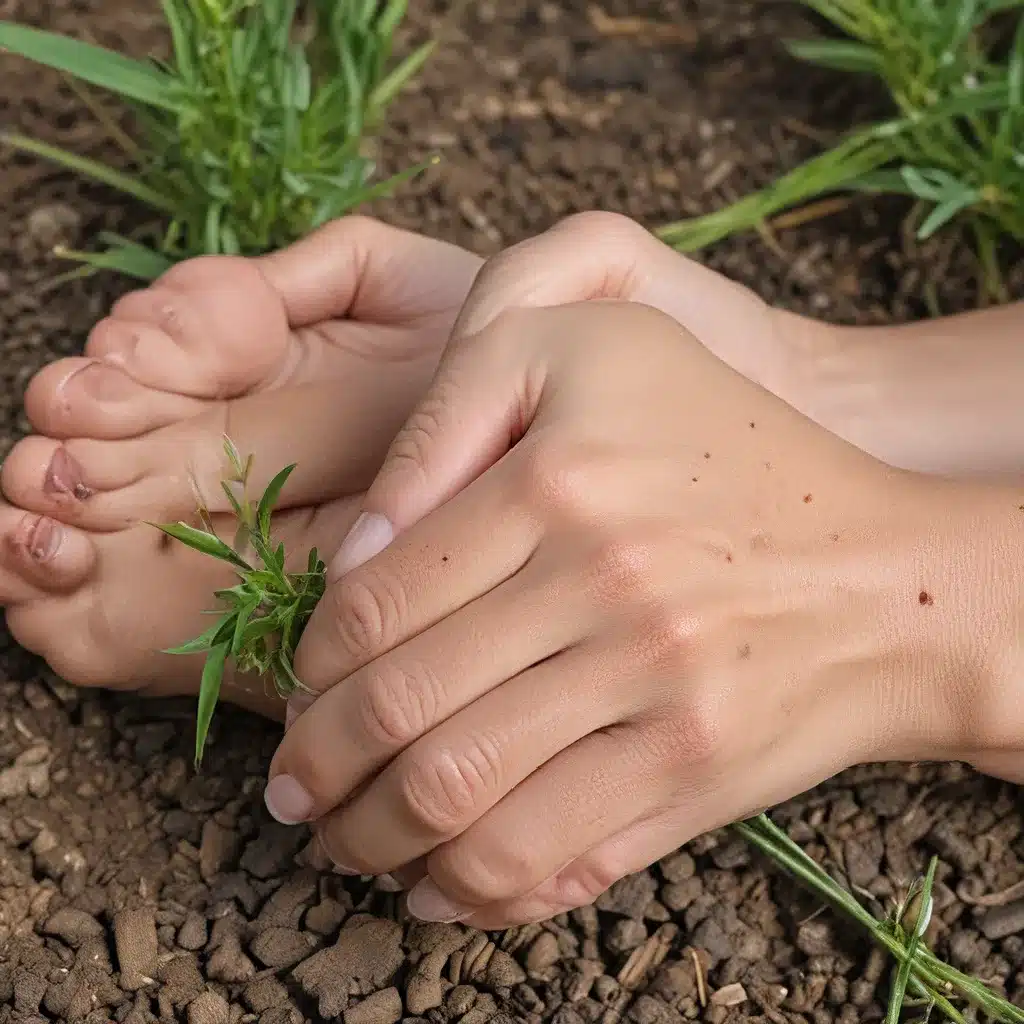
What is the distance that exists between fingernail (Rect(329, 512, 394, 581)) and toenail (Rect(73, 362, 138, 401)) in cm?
39

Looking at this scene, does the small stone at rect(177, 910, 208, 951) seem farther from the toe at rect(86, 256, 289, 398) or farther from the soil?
the toe at rect(86, 256, 289, 398)

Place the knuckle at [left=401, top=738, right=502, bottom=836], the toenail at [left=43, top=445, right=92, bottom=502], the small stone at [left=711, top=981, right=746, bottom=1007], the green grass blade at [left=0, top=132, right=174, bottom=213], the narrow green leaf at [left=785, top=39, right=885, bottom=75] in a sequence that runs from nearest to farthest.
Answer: the knuckle at [left=401, top=738, right=502, bottom=836] → the small stone at [left=711, top=981, right=746, bottom=1007] → the toenail at [left=43, top=445, right=92, bottom=502] → the green grass blade at [left=0, top=132, right=174, bottom=213] → the narrow green leaf at [left=785, top=39, right=885, bottom=75]

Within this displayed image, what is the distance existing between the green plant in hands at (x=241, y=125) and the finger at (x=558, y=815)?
2.52 ft

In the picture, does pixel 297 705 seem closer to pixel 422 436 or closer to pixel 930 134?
pixel 422 436

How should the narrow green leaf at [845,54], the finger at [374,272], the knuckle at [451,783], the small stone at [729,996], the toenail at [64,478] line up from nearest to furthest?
1. the knuckle at [451,783]
2. the small stone at [729,996]
3. the toenail at [64,478]
4. the finger at [374,272]
5. the narrow green leaf at [845,54]

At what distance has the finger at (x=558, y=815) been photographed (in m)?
1.10

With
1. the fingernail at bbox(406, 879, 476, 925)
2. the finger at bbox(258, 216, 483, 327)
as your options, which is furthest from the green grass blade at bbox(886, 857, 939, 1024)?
the finger at bbox(258, 216, 483, 327)

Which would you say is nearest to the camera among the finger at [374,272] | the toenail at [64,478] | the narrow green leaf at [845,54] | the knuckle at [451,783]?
the knuckle at [451,783]

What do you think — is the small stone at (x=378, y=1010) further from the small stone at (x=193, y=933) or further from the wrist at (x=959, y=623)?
the wrist at (x=959, y=623)

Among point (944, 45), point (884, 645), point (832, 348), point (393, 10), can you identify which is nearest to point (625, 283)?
point (832, 348)

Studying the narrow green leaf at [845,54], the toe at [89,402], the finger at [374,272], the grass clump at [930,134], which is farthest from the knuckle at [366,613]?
the narrow green leaf at [845,54]

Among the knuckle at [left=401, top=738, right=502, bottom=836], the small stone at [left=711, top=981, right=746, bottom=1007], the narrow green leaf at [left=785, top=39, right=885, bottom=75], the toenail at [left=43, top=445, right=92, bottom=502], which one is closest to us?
the knuckle at [left=401, top=738, right=502, bottom=836]

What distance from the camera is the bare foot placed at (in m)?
1.38

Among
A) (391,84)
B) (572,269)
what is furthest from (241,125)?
(572,269)
